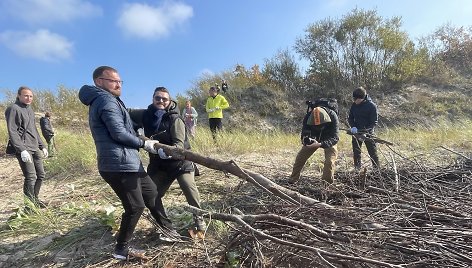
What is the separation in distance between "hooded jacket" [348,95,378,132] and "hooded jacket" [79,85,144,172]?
4187mm

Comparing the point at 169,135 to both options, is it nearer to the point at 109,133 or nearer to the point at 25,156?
the point at 109,133

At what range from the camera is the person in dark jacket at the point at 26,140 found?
393cm

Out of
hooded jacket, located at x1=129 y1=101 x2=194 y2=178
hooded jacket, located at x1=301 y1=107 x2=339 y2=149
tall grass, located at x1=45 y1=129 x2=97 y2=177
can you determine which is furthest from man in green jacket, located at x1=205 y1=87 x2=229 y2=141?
hooded jacket, located at x1=129 y1=101 x2=194 y2=178

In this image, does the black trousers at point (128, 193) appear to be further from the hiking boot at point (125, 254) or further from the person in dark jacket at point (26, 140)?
the person in dark jacket at point (26, 140)

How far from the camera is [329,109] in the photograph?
436 cm

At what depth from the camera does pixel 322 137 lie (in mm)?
4387

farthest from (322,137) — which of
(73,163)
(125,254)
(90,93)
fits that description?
(73,163)

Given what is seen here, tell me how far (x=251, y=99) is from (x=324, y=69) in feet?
12.6

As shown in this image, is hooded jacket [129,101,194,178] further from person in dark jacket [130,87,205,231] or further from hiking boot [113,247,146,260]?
hiking boot [113,247,146,260]

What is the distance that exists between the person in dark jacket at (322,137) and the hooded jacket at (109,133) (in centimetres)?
232

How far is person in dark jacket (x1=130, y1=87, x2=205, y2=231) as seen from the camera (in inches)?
127

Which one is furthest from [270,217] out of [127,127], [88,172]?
[88,172]

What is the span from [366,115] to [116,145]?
4418mm

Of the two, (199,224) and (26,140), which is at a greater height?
(26,140)
